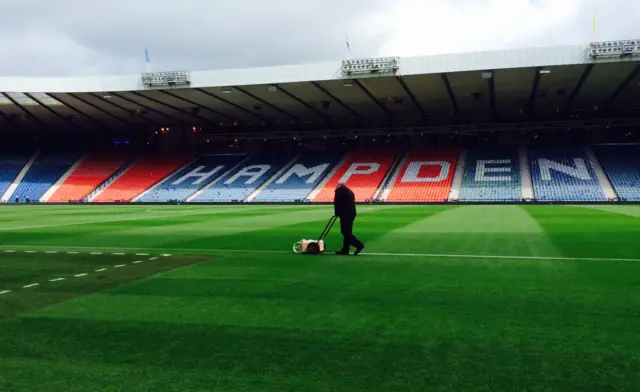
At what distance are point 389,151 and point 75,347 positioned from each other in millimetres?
51155

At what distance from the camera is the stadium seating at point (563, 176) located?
134 feet

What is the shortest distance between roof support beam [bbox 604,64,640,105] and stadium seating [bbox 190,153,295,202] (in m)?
31.3

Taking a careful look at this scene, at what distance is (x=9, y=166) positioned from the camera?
5831 centimetres

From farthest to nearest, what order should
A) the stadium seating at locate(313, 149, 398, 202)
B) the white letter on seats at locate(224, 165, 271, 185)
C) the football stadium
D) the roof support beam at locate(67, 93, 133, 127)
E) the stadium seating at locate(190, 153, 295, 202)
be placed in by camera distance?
the white letter on seats at locate(224, 165, 271, 185) < the stadium seating at locate(190, 153, 295, 202) < the stadium seating at locate(313, 149, 398, 202) < the roof support beam at locate(67, 93, 133, 127) < the football stadium

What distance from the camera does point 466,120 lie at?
173 ft

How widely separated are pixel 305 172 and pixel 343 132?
6812 millimetres

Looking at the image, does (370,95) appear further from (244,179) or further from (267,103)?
(244,179)

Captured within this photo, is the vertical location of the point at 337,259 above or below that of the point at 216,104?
below

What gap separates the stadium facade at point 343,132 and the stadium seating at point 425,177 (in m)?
0.19

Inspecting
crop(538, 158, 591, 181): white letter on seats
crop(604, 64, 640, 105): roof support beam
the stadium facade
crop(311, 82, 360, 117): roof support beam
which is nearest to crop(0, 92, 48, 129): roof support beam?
the stadium facade

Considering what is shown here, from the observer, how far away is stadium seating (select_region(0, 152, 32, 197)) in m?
55.0

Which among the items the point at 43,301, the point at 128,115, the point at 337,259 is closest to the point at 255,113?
the point at 128,115

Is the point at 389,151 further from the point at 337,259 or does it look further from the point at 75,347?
the point at 75,347

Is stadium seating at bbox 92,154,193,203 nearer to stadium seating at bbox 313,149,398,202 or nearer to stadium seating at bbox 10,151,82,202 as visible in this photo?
stadium seating at bbox 10,151,82,202
